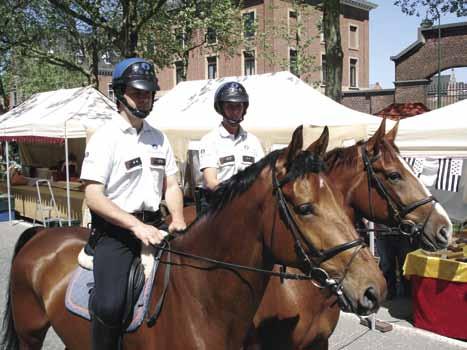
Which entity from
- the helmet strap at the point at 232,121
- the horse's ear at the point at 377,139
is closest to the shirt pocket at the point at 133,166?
the helmet strap at the point at 232,121

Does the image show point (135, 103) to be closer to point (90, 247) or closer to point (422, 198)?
point (90, 247)

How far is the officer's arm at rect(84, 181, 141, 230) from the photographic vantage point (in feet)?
8.06

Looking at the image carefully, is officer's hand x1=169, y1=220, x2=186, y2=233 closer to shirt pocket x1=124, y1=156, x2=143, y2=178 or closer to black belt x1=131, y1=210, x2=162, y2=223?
black belt x1=131, y1=210, x2=162, y2=223

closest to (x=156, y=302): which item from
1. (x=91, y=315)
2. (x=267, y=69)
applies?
(x=91, y=315)

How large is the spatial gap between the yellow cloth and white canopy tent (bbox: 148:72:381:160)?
74.7 inches

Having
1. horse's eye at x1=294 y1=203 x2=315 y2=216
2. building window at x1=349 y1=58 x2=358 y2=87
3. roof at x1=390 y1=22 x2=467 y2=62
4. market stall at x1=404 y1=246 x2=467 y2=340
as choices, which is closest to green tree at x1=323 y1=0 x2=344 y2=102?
market stall at x1=404 y1=246 x2=467 y2=340

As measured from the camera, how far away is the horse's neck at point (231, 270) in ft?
7.54

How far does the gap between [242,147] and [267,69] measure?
31029 mm

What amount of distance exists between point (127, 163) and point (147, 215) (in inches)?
14.4

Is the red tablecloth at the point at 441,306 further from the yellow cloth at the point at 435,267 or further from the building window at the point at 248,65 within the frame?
the building window at the point at 248,65

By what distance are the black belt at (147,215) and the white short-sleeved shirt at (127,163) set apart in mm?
28

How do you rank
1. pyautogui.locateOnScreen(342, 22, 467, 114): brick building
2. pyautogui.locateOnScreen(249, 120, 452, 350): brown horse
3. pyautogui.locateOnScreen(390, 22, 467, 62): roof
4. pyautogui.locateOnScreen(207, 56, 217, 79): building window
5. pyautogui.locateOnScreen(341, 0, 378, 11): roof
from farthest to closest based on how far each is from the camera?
1. pyautogui.locateOnScreen(341, 0, 378, 11): roof
2. pyautogui.locateOnScreen(207, 56, 217, 79): building window
3. pyautogui.locateOnScreen(390, 22, 467, 62): roof
4. pyautogui.locateOnScreen(342, 22, 467, 114): brick building
5. pyautogui.locateOnScreen(249, 120, 452, 350): brown horse

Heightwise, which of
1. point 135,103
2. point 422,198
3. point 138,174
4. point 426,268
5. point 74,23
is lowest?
point 426,268

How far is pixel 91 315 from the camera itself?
2684 millimetres
